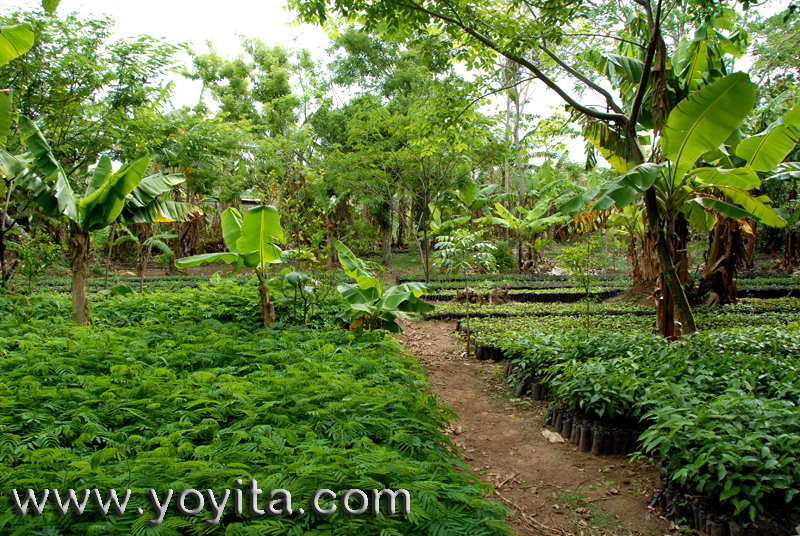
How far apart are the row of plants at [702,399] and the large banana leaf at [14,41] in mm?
6173

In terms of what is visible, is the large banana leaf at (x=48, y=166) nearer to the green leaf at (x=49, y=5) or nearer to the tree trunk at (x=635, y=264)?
the green leaf at (x=49, y=5)

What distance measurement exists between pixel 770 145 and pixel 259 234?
257 inches

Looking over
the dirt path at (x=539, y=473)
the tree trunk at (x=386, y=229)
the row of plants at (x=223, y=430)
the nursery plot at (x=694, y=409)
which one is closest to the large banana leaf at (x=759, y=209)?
the nursery plot at (x=694, y=409)

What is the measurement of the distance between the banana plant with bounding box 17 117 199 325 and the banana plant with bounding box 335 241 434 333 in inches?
113

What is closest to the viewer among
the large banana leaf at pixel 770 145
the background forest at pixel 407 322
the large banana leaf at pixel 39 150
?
the background forest at pixel 407 322

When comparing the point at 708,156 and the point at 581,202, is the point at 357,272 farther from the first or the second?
the point at 708,156

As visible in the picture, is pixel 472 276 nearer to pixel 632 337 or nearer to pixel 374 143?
pixel 374 143

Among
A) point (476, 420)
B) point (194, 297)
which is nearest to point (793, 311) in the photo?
point (476, 420)

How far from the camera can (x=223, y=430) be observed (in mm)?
2660

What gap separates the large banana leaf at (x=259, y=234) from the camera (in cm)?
581

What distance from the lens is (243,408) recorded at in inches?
118

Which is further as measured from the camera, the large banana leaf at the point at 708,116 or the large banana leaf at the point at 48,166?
the large banana leaf at the point at 48,166

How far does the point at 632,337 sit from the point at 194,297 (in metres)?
6.41

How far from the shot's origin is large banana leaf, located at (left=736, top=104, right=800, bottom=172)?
544 cm
